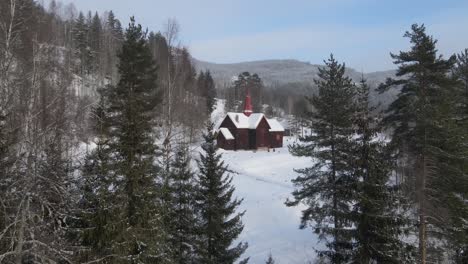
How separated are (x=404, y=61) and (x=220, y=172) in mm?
11378

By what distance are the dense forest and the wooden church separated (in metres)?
35.1

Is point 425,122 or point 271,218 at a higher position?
point 425,122

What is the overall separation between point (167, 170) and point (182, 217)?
8.88 feet

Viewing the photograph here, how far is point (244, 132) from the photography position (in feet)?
201

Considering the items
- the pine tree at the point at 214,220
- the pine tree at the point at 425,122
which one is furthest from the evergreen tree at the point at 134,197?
the pine tree at the point at 425,122

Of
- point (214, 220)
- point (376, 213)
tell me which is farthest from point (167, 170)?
point (376, 213)

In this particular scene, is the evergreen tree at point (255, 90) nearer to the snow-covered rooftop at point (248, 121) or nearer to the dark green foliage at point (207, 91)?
the dark green foliage at point (207, 91)

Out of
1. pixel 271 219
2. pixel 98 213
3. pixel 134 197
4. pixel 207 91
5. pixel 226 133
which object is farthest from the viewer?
pixel 207 91

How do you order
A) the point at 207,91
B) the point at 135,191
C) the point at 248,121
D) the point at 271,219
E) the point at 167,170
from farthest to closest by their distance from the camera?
1. the point at 207,91
2. the point at 248,121
3. the point at 271,219
4. the point at 167,170
5. the point at 135,191

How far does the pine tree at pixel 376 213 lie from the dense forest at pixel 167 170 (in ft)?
0.14

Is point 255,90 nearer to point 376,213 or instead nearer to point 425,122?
point 425,122

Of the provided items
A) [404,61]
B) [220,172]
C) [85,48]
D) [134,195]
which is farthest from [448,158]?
[85,48]

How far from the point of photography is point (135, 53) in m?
19.5

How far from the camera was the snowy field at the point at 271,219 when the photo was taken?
23.8 m
